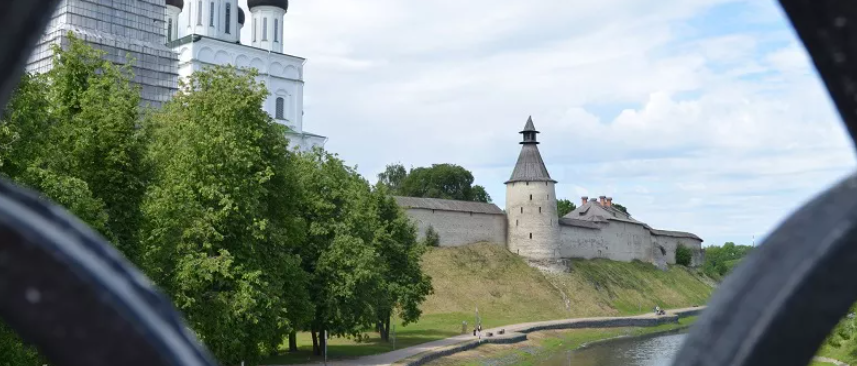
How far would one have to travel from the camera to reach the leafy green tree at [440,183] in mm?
81938

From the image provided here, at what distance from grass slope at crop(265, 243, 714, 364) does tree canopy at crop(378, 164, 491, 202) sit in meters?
16.9

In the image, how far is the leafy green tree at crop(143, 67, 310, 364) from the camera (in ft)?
63.5

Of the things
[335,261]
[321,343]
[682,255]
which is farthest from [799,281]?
[682,255]

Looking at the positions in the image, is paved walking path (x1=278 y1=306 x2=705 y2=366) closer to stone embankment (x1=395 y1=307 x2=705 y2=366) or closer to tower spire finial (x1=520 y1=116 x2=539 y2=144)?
stone embankment (x1=395 y1=307 x2=705 y2=366)

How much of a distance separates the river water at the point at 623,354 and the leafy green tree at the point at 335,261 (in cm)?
1168

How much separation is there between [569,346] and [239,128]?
26.8 metres

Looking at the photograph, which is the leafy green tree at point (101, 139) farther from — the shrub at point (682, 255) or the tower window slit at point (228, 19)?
the shrub at point (682, 255)

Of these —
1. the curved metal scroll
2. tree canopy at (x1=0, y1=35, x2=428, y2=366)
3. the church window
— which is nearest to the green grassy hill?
the church window

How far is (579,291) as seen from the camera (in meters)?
61.6

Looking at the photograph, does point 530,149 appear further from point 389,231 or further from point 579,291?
point 389,231

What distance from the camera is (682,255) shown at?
86.2 m

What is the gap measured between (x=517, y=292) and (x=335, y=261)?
30.3 m

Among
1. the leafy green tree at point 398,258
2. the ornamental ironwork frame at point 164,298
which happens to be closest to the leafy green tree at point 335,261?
the leafy green tree at point 398,258

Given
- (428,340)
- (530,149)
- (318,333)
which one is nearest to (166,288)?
(318,333)
